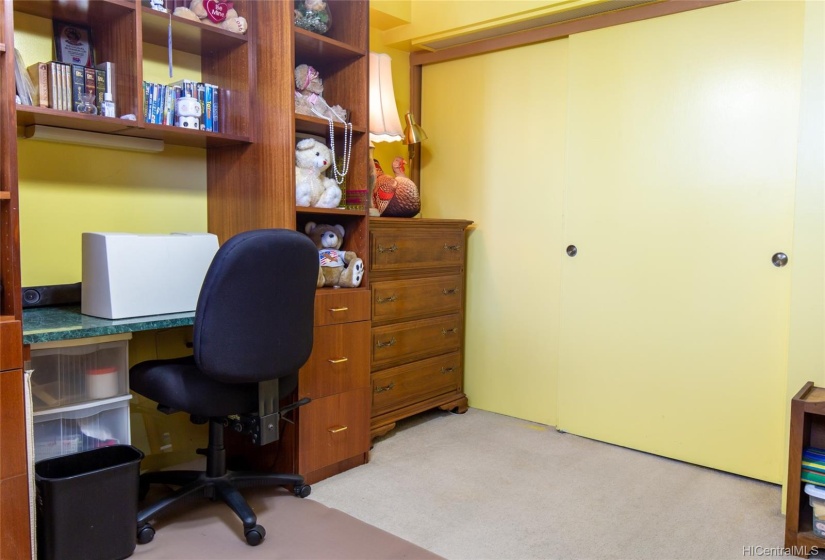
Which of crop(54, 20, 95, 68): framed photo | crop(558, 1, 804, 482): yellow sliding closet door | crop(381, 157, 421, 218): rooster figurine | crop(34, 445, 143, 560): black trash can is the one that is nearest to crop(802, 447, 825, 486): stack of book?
crop(558, 1, 804, 482): yellow sliding closet door

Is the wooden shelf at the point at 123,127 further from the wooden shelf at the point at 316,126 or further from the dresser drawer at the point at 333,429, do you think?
the dresser drawer at the point at 333,429

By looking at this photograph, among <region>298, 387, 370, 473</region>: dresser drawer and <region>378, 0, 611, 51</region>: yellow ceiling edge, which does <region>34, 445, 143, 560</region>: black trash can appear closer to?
<region>298, 387, 370, 473</region>: dresser drawer

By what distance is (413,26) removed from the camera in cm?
330

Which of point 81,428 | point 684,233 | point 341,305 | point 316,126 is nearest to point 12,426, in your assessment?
point 81,428

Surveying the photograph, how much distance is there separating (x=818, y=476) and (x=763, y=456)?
0.59m

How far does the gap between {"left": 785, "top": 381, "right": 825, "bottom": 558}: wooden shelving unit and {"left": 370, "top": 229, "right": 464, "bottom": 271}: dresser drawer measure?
Answer: 5.37ft

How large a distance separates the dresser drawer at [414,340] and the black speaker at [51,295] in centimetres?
120

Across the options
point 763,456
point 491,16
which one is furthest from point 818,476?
point 491,16

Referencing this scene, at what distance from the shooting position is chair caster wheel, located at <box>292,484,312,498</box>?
227cm

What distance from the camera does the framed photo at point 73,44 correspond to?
2.12m

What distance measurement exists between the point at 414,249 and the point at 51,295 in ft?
4.98

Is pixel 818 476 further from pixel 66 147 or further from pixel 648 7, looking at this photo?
pixel 66 147

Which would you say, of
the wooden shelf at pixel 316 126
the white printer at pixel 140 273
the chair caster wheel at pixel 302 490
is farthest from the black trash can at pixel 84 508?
the wooden shelf at pixel 316 126

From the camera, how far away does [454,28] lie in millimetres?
3168
